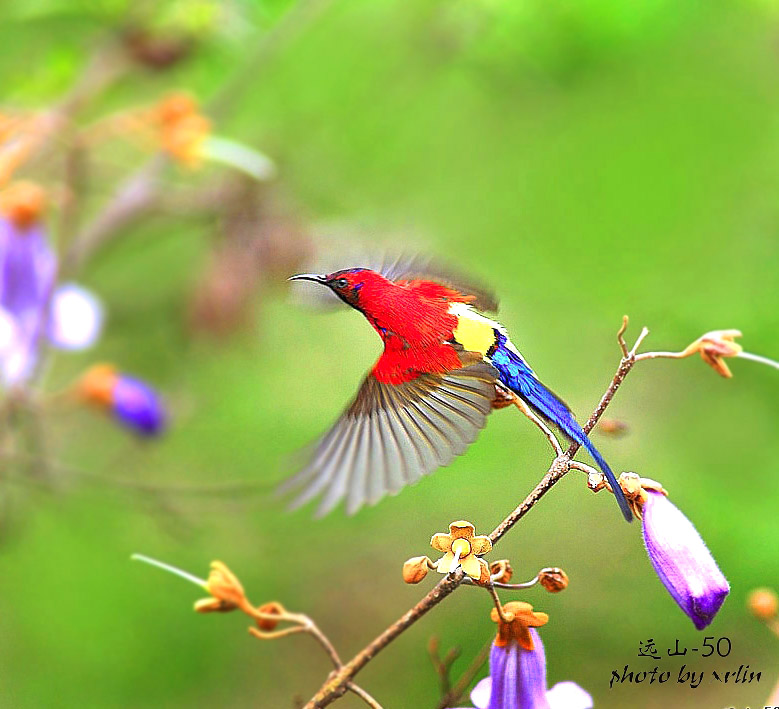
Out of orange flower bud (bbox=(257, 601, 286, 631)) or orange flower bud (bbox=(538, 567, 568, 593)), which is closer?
orange flower bud (bbox=(538, 567, 568, 593))

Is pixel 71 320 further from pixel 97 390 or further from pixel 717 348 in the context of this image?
pixel 717 348

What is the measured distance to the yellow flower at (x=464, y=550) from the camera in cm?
59

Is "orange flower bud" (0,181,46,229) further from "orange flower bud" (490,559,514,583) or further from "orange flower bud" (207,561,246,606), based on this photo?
"orange flower bud" (490,559,514,583)

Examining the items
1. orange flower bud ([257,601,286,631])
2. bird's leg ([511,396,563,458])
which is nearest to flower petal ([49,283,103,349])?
orange flower bud ([257,601,286,631])

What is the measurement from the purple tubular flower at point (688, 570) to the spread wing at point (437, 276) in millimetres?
189

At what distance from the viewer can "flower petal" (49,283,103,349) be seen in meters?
1.55

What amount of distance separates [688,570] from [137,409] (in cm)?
112

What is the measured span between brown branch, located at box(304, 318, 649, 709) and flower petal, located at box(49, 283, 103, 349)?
1027mm

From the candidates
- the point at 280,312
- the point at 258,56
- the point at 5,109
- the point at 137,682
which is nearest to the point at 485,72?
the point at 258,56

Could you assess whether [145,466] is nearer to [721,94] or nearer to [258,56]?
[258,56]

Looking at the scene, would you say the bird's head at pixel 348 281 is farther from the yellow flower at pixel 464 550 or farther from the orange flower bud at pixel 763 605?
the orange flower bud at pixel 763 605

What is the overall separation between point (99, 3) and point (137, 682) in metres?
1.26

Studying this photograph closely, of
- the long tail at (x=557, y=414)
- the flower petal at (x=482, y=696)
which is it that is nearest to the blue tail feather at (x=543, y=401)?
the long tail at (x=557, y=414)

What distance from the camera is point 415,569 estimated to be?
0.63m
